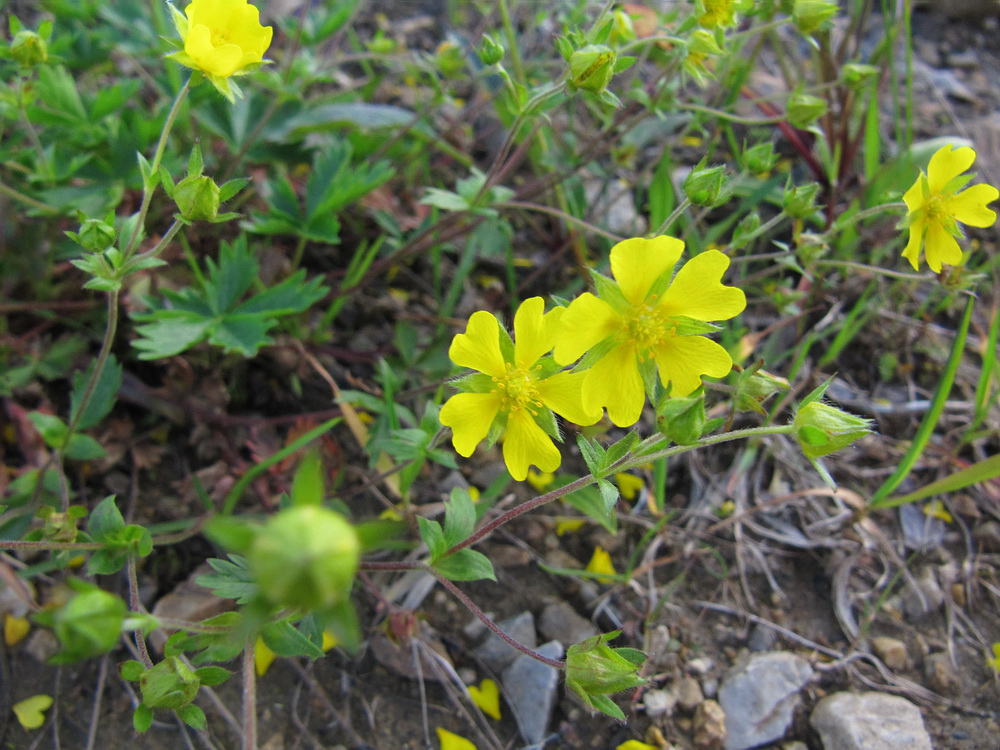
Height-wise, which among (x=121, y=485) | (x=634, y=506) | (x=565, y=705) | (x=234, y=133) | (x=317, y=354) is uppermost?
(x=234, y=133)

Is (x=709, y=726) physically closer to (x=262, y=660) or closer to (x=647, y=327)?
(x=647, y=327)

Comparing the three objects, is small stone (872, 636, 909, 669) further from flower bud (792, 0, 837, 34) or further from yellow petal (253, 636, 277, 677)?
flower bud (792, 0, 837, 34)

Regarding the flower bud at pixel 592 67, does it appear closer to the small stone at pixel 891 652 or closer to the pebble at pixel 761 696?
the pebble at pixel 761 696

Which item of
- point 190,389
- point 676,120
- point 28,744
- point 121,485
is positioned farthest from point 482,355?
point 676,120

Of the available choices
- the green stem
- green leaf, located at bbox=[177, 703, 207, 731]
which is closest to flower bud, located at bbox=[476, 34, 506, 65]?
the green stem

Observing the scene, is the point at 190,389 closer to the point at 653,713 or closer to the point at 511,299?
the point at 511,299

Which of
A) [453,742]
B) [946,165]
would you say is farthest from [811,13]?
[453,742]
